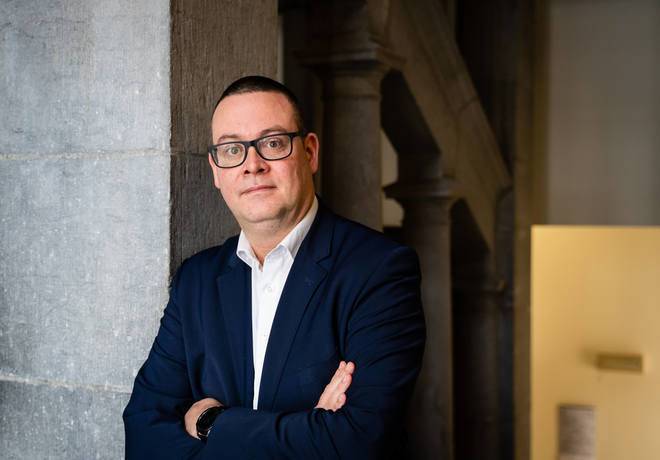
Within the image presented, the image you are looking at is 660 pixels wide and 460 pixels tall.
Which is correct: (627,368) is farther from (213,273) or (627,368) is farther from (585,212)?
(213,273)

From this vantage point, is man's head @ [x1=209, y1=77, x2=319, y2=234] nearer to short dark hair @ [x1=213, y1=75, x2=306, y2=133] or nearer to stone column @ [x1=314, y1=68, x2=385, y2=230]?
short dark hair @ [x1=213, y1=75, x2=306, y2=133]

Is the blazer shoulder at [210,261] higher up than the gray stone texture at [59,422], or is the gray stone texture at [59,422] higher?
the blazer shoulder at [210,261]

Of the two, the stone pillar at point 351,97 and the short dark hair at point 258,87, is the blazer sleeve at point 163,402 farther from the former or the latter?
the stone pillar at point 351,97

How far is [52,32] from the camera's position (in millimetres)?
3115

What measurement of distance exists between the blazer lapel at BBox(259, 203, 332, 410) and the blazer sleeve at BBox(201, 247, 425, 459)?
5.3 inches

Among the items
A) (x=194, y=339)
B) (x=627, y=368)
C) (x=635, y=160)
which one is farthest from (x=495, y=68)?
(x=194, y=339)

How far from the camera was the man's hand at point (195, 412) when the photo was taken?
2459mm

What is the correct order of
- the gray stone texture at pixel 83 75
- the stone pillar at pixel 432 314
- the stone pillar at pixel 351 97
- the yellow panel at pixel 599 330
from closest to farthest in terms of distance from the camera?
the gray stone texture at pixel 83 75
the stone pillar at pixel 351 97
the stone pillar at pixel 432 314
the yellow panel at pixel 599 330

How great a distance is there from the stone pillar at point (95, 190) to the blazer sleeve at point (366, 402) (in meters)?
0.78

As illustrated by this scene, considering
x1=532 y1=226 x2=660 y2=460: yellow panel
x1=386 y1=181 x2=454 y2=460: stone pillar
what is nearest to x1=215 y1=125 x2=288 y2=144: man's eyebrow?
x1=386 y1=181 x2=454 y2=460: stone pillar

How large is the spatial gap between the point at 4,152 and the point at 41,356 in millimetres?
757

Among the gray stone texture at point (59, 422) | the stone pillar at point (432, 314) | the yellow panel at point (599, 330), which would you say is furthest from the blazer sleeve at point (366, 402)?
the yellow panel at point (599, 330)

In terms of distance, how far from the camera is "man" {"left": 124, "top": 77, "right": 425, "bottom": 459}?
225cm

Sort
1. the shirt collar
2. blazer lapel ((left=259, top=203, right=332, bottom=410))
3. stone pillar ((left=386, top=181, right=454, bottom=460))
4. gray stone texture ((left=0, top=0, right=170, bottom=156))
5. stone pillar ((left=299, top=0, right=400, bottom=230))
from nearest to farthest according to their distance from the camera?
blazer lapel ((left=259, top=203, right=332, bottom=410))
the shirt collar
gray stone texture ((left=0, top=0, right=170, bottom=156))
stone pillar ((left=299, top=0, right=400, bottom=230))
stone pillar ((left=386, top=181, right=454, bottom=460))
